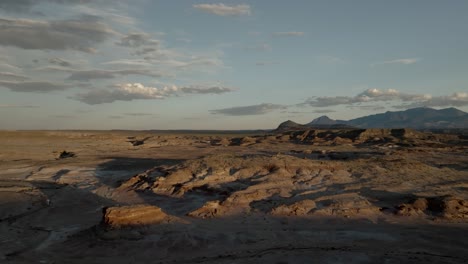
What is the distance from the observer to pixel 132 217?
1583 cm

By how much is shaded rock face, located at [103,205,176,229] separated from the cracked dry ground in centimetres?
4

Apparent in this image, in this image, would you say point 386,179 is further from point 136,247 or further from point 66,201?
point 66,201

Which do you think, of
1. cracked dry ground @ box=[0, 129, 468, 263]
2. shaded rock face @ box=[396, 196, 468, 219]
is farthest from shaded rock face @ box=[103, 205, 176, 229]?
shaded rock face @ box=[396, 196, 468, 219]

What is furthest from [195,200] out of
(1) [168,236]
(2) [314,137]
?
(2) [314,137]

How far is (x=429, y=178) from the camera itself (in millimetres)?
23750

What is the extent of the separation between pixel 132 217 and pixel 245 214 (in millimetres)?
4893

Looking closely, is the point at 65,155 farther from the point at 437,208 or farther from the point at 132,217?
the point at 437,208

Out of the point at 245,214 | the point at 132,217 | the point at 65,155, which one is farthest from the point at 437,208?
the point at 65,155

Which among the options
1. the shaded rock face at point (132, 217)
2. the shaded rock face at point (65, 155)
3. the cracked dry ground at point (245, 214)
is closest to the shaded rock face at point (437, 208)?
the cracked dry ground at point (245, 214)

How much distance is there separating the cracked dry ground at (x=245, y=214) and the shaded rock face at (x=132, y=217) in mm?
41

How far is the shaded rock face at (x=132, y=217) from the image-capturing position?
50.9 feet

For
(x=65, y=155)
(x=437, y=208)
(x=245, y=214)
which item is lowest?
(x=245, y=214)

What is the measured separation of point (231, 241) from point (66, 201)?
12.4 meters

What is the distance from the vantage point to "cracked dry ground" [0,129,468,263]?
43.8 feet
